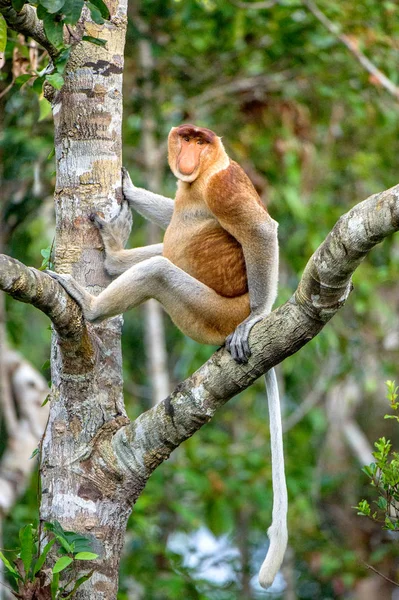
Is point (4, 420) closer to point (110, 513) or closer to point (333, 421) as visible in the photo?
point (110, 513)

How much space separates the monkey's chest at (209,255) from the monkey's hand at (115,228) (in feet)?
1.08

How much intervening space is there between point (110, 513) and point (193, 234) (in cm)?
120

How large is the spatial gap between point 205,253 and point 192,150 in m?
0.39

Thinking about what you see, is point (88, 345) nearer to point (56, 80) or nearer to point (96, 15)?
point (56, 80)

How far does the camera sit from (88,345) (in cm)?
243

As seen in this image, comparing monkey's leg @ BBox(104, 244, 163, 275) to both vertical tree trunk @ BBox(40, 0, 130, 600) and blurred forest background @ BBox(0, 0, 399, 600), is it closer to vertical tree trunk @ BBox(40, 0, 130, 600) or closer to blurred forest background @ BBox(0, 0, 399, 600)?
vertical tree trunk @ BBox(40, 0, 130, 600)

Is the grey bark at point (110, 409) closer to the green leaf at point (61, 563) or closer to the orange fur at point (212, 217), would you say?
the green leaf at point (61, 563)

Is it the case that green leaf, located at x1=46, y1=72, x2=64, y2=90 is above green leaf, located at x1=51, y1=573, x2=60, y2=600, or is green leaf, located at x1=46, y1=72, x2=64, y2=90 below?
above

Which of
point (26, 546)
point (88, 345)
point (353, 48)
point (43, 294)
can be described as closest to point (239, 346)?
point (88, 345)

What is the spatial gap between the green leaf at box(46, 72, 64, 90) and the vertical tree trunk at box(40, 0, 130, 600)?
0.17m

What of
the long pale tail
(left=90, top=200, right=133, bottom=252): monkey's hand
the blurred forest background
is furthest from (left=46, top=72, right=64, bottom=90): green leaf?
the blurred forest background

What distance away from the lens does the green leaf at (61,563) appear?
6.88 feet

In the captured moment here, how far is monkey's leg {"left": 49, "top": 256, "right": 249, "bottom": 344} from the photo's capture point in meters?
2.75

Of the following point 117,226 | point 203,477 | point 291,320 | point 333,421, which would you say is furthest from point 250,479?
point 291,320
